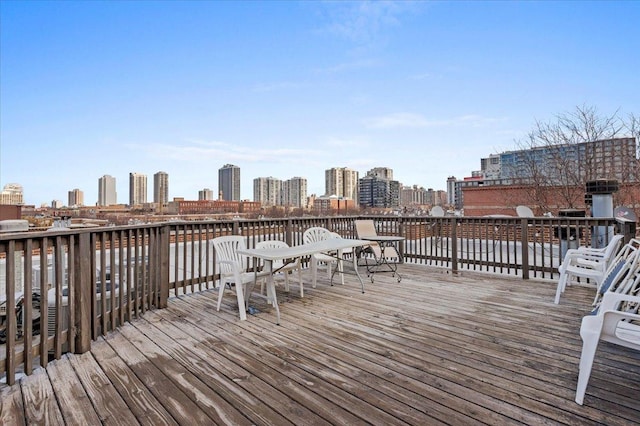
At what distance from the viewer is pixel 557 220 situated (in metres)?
5.06

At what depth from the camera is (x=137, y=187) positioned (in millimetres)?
A: 41719

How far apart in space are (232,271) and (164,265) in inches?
36.4

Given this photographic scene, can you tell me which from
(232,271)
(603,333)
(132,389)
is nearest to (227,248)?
(232,271)

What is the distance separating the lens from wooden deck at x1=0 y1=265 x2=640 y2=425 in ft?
5.83

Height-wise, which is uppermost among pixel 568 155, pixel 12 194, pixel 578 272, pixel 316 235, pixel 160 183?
pixel 160 183

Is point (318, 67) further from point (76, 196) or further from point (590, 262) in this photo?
point (76, 196)

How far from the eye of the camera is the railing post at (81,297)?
8.57 ft

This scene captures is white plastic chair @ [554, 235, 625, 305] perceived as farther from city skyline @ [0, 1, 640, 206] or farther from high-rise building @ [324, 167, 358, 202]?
high-rise building @ [324, 167, 358, 202]

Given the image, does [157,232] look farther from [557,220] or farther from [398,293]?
[557,220]

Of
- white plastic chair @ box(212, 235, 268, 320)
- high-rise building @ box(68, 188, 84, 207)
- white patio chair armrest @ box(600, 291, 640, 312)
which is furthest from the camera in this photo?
high-rise building @ box(68, 188, 84, 207)

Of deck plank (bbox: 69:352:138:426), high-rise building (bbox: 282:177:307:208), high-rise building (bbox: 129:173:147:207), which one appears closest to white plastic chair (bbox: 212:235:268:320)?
deck plank (bbox: 69:352:138:426)

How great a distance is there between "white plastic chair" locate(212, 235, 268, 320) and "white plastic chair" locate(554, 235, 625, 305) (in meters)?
3.56

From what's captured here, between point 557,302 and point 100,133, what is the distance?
2324 cm

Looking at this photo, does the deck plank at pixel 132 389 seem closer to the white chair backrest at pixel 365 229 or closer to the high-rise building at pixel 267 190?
the white chair backrest at pixel 365 229
